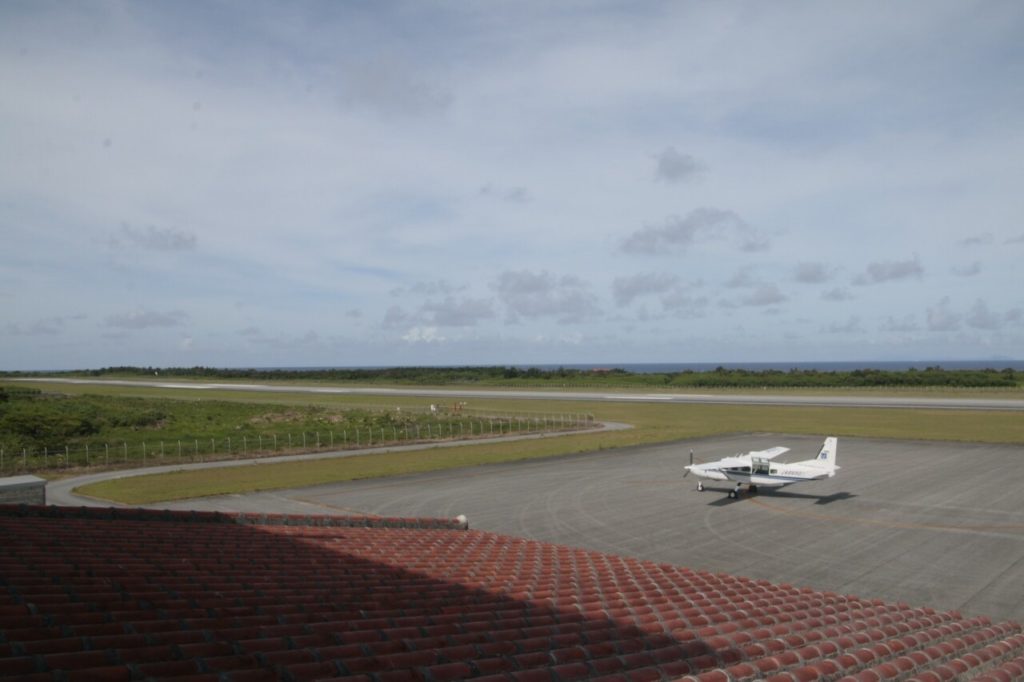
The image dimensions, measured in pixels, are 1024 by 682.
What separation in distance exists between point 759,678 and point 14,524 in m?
12.8

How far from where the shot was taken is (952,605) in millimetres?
21156

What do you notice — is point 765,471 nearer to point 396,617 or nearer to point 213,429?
point 396,617

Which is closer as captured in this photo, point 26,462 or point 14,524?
point 14,524

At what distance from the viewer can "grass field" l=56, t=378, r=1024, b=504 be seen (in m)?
43.2

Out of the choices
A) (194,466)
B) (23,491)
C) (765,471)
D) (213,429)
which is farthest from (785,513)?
(213,429)

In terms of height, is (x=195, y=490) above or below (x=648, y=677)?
below

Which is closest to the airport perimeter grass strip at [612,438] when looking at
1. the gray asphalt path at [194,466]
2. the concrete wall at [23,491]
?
the gray asphalt path at [194,466]

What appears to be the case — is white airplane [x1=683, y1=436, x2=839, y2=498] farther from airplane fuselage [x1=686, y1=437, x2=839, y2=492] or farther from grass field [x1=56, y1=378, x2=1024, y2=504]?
grass field [x1=56, y1=378, x2=1024, y2=504]

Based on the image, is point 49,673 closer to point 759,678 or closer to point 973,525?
point 759,678

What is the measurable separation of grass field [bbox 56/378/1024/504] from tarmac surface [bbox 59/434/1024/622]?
392cm

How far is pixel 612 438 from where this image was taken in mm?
65312

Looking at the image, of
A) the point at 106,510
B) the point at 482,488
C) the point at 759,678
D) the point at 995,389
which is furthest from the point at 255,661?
the point at 995,389

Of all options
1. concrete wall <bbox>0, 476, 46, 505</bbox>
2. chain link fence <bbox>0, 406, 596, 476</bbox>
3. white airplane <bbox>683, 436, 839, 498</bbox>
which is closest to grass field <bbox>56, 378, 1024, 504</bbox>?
chain link fence <bbox>0, 406, 596, 476</bbox>

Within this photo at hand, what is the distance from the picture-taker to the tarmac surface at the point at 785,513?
965 inches
